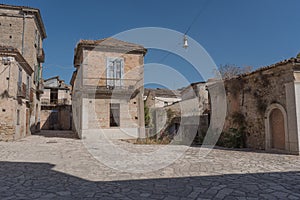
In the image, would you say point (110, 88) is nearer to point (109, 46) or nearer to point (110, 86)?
point (110, 86)

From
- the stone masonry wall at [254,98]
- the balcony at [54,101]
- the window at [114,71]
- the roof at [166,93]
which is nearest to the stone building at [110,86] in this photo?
the window at [114,71]

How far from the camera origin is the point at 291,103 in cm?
805

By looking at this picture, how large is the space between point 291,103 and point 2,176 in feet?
30.3

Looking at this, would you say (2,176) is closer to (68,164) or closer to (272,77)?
(68,164)

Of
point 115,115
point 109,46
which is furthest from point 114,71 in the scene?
point 115,115

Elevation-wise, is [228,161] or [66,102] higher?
[66,102]

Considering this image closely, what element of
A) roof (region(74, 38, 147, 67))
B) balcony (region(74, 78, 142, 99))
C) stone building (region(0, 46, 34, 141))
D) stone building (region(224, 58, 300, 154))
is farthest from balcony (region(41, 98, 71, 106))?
stone building (region(224, 58, 300, 154))

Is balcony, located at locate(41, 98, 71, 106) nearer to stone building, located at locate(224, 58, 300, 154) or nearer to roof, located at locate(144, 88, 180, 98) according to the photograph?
roof, located at locate(144, 88, 180, 98)

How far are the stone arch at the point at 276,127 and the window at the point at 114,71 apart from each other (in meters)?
8.78

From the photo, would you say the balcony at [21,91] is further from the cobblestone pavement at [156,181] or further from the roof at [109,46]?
the cobblestone pavement at [156,181]

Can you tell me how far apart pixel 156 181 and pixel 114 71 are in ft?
34.7

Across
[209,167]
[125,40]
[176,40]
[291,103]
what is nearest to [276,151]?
[291,103]

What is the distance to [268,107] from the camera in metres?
8.99

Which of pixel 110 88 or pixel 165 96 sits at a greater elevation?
pixel 165 96
